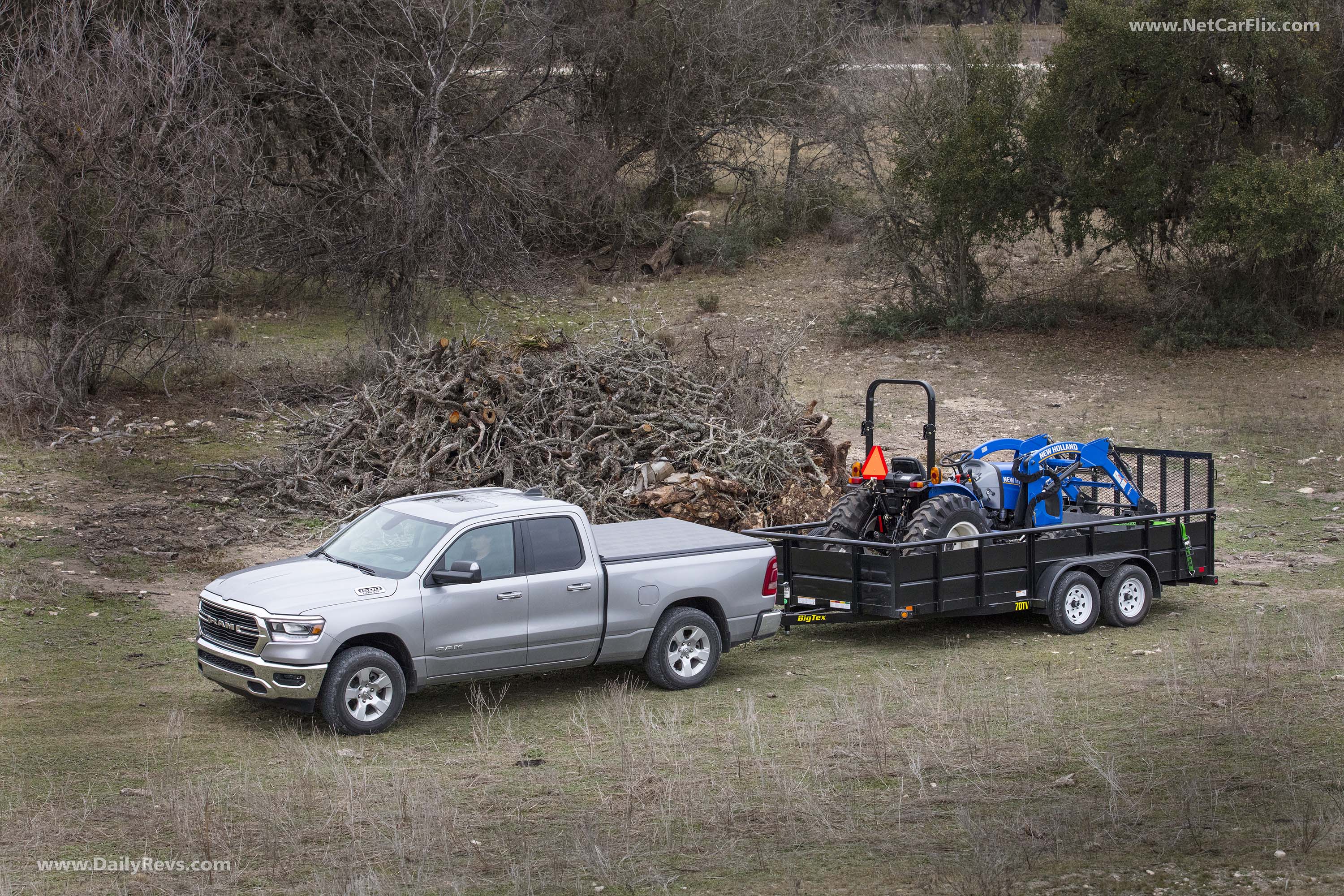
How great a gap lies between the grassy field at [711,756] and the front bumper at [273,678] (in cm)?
34

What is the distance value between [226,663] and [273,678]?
0.54m

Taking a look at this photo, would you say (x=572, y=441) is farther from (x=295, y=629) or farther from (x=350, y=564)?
(x=295, y=629)

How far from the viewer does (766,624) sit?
11.0 meters

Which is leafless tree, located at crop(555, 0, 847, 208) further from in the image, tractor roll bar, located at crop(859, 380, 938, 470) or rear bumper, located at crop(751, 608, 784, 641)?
rear bumper, located at crop(751, 608, 784, 641)

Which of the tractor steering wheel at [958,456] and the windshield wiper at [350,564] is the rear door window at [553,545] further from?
the tractor steering wheel at [958,456]

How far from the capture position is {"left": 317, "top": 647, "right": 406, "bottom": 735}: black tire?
916 cm

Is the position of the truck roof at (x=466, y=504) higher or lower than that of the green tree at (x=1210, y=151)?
lower

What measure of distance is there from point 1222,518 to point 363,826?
14286 mm

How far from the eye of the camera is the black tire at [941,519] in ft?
39.0

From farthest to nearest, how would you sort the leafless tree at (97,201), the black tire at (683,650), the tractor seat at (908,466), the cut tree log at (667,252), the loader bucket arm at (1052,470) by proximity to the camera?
the cut tree log at (667,252) → the leafless tree at (97,201) → the loader bucket arm at (1052,470) → the tractor seat at (908,466) → the black tire at (683,650)

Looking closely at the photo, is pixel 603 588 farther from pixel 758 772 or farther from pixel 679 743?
pixel 758 772
